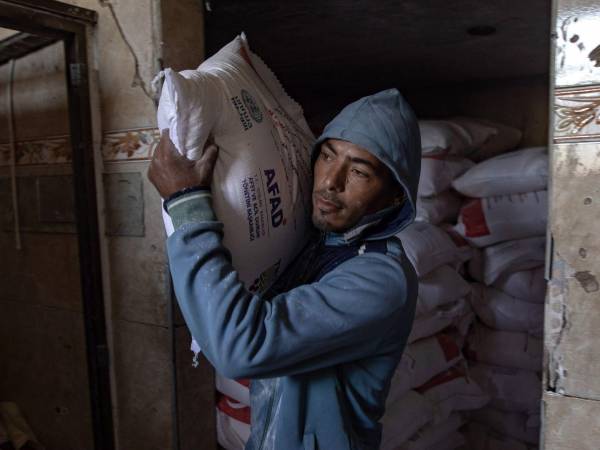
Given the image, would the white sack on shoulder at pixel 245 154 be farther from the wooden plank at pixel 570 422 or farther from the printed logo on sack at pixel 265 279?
the wooden plank at pixel 570 422

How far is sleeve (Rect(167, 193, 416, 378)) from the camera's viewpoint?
0.74m

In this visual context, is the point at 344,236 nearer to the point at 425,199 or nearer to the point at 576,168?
the point at 576,168

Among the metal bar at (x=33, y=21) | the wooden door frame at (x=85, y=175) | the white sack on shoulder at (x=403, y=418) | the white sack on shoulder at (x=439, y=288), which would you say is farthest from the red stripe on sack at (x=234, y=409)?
the metal bar at (x=33, y=21)

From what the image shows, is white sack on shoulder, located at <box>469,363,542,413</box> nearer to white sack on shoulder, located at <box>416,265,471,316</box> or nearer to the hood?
white sack on shoulder, located at <box>416,265,471,316</box>

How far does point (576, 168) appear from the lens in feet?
2.75

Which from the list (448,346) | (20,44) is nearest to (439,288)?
(448,346)

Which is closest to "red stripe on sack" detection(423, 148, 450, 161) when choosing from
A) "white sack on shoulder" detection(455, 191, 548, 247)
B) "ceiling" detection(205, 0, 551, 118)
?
"white sack on shoulder" detection(455, 191, 548, 247)

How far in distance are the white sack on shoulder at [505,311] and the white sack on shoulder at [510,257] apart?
5 cm

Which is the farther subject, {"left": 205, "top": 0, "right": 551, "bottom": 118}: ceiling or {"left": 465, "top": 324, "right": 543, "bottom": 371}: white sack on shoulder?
{"left": 465, "top": 324, "right": 543, "bottom": 371}: white sack on shoulder

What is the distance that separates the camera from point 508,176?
2033 millimetres

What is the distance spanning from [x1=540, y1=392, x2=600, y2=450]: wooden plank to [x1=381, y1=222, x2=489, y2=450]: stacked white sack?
868 mm

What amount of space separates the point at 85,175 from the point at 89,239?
0.58ft

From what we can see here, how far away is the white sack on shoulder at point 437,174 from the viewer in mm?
2189

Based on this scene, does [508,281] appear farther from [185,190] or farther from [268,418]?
[185,190]
